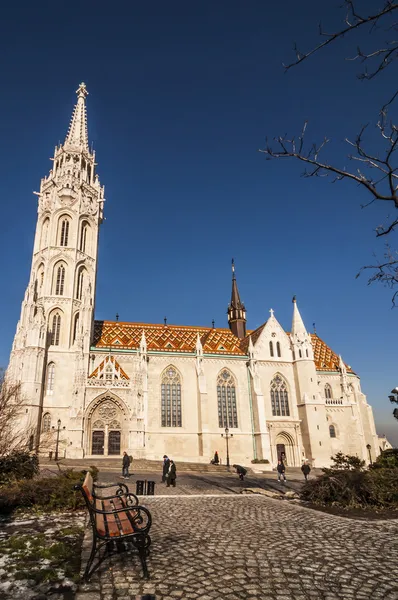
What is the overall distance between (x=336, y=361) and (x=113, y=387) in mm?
25411

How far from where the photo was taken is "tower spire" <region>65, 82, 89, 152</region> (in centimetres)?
4625

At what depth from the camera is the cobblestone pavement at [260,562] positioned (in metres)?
4.54

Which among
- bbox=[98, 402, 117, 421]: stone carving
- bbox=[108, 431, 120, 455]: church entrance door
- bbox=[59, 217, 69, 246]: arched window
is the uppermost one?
bbox=[59, 217, 69, 246]: arched window

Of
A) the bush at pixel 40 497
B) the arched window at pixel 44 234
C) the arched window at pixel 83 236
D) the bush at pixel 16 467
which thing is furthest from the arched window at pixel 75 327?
the bush at pixel 40 497

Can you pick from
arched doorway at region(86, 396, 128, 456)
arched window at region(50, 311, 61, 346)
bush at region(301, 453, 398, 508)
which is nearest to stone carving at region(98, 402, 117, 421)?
arched doorway at region(86, 396, 128, 456)

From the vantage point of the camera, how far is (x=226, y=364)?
38781mm

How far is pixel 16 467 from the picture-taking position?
13.6 meters

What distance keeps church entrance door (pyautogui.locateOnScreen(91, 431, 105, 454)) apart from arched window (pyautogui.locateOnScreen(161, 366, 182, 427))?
18.1 feet

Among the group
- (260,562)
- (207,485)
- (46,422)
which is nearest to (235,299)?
(46,422)

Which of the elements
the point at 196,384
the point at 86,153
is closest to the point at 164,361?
the point at 196,384

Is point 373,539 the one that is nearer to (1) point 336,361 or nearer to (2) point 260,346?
(2) point 260,346

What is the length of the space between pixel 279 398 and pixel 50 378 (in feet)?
71.9

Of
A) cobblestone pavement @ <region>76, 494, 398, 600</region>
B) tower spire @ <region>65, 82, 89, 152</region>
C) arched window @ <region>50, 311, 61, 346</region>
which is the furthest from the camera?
tower spire @ <region>65, 82, 89, 152</region>

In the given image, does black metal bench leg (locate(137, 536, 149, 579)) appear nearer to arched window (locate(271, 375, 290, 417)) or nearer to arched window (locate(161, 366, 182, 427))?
arched window (locate(161, 366, 182, 427))
